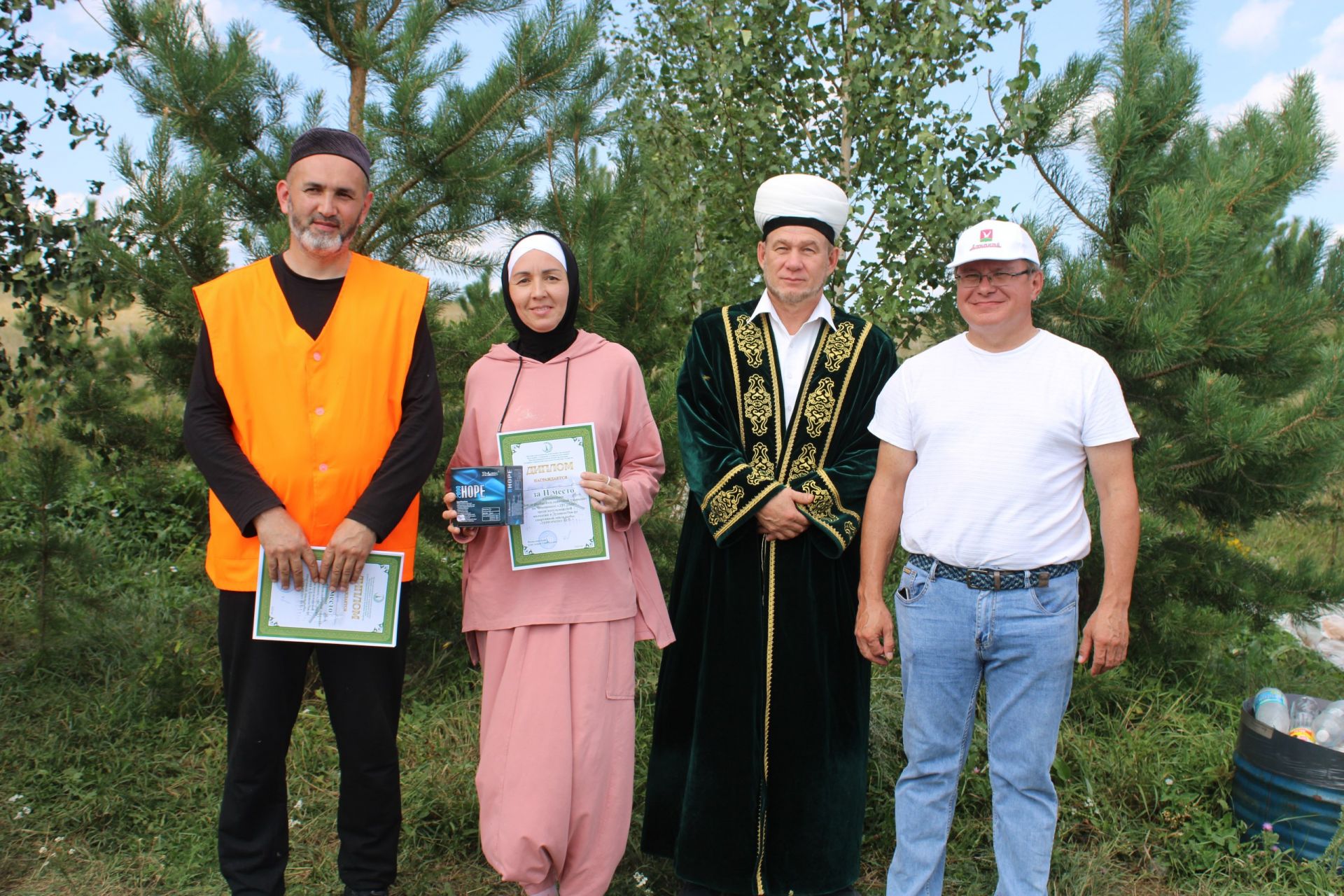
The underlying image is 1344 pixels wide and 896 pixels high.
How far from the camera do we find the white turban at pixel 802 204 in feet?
9.22

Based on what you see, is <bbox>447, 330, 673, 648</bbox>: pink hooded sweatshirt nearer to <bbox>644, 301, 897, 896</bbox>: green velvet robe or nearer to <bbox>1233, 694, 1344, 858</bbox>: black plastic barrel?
<bbox>644, 301, 897, 896</bbox>: green velvet robe

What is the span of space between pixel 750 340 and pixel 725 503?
1.62 ft

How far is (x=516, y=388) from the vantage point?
9.16 feet

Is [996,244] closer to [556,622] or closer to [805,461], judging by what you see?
[805,461]

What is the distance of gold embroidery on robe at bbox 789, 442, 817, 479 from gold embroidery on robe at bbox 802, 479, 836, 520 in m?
0.07

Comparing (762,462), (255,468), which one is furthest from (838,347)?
(255,468)

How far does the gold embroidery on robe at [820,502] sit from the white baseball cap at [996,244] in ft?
2.27

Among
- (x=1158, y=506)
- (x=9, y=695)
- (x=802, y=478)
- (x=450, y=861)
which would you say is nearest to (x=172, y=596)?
(x=9, y=695)

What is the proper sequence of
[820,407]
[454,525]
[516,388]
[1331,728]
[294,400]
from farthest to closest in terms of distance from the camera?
Answer: 1. [1331,728]
2. [820,407]
3. [516,388]
4. [454,525]
5. [294,400]

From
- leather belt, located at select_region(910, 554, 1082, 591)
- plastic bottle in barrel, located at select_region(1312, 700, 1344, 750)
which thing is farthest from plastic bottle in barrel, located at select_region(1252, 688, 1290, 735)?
leather belt, located at select_region(910, 554, 1082, 591)

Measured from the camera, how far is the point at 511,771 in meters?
2.66

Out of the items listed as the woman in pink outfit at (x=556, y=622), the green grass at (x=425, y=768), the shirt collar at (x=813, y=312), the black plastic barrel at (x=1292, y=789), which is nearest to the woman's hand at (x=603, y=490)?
the woman in pink outfit at (x=556, y=622)

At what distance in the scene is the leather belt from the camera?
8.09ft

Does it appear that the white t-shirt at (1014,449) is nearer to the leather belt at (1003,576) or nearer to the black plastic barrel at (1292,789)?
the leather belt at (1003,576)
